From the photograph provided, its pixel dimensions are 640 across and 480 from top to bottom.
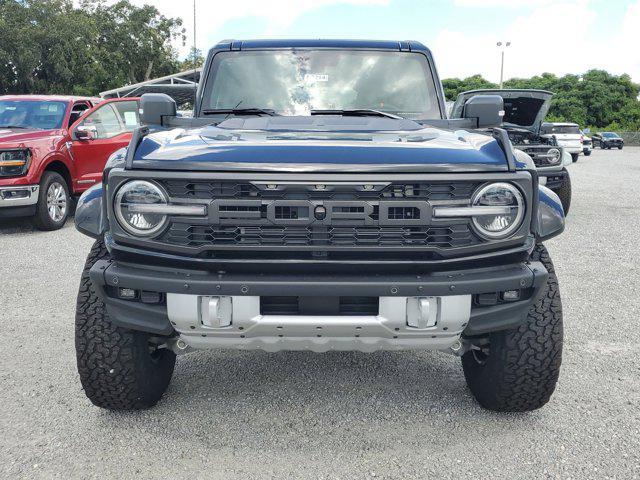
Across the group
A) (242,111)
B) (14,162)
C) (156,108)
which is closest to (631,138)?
(14,162)

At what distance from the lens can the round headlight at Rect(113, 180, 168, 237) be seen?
2.57 m

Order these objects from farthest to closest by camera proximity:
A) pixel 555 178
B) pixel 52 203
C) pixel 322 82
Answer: pixel 555 178 < pixel 52 203 < pixel 322 82

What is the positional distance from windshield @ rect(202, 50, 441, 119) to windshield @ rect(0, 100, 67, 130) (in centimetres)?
558

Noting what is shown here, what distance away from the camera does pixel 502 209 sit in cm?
258

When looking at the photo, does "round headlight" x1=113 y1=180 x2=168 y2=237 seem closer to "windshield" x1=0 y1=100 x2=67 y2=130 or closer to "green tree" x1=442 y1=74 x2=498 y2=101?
"windshield" x1=0 y1=100 x2=67 y2=130

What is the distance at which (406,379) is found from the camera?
11.6ft

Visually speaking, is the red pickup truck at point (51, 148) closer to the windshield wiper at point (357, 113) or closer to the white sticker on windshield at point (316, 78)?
the white sticker on windshield at point (316, 78)

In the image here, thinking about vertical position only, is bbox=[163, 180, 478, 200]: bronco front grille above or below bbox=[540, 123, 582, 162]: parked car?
above

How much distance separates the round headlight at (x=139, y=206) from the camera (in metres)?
2.57

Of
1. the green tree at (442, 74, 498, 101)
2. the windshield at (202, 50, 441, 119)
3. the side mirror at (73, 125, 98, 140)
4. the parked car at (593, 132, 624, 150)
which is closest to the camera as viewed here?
the windshield at (202, 50, 441, 119)

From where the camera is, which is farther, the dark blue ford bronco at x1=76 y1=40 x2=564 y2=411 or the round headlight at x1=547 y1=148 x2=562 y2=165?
the round headlight at x1=547 y1=148 x2=562 y2=165

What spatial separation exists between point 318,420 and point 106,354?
1.02 metres

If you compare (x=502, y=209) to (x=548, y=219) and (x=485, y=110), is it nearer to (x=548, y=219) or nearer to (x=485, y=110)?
(x=548, y=219)

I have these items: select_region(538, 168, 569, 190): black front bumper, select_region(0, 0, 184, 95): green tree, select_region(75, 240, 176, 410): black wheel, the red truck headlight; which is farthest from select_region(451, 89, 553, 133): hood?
select_region(0, 0, 184, 95): green tree
